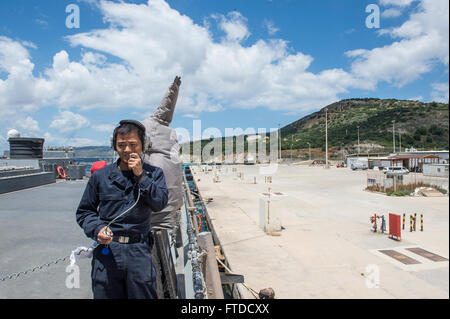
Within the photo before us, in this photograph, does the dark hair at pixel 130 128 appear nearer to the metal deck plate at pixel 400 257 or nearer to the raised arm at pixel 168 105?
the raised arm at pixel 168 105

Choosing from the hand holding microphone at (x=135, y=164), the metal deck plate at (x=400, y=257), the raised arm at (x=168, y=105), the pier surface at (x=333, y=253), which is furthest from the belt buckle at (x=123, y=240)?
the metal deck plate at (x=400, y=257)

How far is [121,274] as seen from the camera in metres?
2.16

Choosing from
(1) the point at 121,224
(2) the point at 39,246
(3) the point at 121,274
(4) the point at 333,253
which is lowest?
(4) the point at 333,253

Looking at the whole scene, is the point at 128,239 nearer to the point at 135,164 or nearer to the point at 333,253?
the point at 135,164

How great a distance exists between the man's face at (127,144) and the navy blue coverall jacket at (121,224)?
139mm

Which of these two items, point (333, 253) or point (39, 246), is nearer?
point (39, 246)

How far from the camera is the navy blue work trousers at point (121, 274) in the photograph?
2148mm

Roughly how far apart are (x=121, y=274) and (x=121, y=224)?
0.36 metres

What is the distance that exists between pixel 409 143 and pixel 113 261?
232ft

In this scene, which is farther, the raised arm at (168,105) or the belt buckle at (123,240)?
the raised arm at (168,105)

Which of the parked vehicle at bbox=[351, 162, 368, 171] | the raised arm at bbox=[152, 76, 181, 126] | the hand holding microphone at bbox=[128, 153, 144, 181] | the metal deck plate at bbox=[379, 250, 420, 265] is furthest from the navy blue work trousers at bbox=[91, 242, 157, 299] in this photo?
the parked vehicle at bbox=[351, 162, 368, 171]

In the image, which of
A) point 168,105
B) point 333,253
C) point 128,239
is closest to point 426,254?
point 333,253

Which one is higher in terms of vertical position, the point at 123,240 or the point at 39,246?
the point at 123,240

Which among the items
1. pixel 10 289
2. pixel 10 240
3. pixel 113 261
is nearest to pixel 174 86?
pixel 113 261
